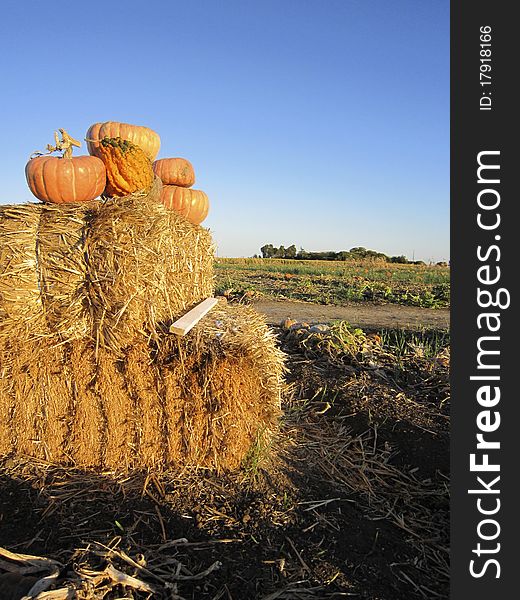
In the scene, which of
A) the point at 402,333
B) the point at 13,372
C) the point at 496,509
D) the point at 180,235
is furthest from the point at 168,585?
the point at 402,333

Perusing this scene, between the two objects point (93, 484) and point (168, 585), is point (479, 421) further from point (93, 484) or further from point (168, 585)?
point (93, 484)

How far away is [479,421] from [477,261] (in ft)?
2.71

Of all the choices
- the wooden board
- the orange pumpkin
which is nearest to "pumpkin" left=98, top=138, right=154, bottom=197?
the orange pumpkin

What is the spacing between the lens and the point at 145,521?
10.4ft

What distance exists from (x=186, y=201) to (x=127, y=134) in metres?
0.87

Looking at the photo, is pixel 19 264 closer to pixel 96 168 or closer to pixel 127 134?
pixel 96 168

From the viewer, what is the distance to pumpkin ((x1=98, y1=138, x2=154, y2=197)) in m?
4.07

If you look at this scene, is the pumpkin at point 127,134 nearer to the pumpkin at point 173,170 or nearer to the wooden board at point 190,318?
the pumpkin at point 173,170

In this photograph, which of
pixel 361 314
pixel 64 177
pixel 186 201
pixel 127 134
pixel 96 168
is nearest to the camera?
pixel 64 177

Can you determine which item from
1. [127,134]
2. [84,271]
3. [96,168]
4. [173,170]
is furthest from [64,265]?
[173,170]

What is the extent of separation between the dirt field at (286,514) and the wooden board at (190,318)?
1132 mm

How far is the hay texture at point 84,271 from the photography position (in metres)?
3.61

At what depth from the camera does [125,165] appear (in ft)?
13.5

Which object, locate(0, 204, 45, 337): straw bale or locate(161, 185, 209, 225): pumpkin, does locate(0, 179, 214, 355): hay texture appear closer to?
locate(0, 204, 45, 337): straw bale
